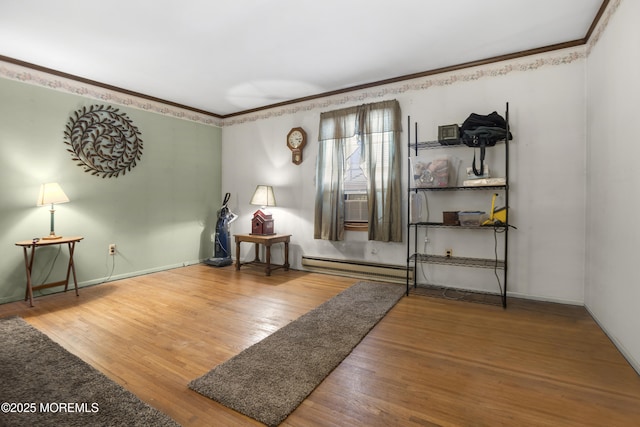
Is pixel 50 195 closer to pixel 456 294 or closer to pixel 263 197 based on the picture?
pixel 263 197

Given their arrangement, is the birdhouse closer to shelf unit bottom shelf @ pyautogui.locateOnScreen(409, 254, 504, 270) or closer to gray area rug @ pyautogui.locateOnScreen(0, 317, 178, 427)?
shelf unit bottom shelf @ pyautogui.locateOnScreen(409, 254, 504, 270)

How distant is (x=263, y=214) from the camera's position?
4609mm

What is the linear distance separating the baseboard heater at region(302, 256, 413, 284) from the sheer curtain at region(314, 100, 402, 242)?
362 millimetres

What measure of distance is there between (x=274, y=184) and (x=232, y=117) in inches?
60.0

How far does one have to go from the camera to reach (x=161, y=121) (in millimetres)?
4590

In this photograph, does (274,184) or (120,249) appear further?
(274,184)

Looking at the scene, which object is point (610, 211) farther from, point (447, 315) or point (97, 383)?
point (97, 383)

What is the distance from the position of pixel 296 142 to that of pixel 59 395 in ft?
12.4

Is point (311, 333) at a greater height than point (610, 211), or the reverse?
point (610, 211)

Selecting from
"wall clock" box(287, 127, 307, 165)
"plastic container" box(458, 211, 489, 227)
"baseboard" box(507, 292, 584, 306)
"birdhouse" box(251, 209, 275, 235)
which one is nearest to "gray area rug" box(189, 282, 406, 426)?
"plastic container" box(458, 211, 489, 227)

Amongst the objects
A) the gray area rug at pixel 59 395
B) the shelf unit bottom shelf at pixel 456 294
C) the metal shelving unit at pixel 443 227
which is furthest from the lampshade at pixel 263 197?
the gray area rug at pixel 59 395

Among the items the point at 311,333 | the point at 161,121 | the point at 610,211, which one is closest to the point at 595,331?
the point at 610,211

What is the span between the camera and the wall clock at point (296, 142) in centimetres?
456

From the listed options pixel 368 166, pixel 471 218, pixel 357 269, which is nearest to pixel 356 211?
pixel 368 166
